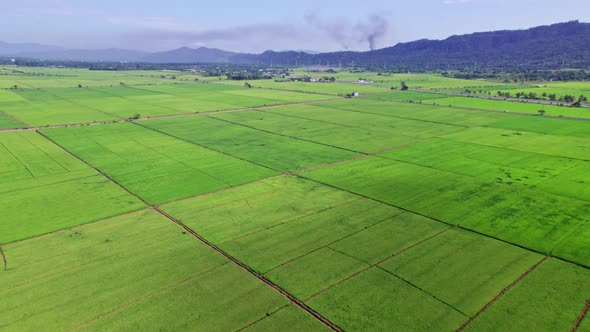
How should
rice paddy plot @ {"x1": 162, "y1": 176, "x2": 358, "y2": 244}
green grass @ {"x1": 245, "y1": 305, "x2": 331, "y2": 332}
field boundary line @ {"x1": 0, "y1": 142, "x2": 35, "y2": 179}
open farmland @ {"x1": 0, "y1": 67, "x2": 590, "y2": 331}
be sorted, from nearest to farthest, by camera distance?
1. green grass @ {"x1": 245, "y1": 305, "x2": 331, "y2": 332}
2. open farmland @ {"x1": 0, "y1": 67, "x2": 590, "y2": 331}
3. rice paddy plot @ {"x1": 162, "y1": 176, "x2": 358, "y2": 244}
4. field boundary line @ {"x1": 0, "y1": 142, "x2": 35, "y2": 179}

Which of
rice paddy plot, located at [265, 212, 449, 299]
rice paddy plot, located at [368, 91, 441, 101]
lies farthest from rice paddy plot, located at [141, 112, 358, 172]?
rice paddy plot, located at [368, 91, 441, 101]

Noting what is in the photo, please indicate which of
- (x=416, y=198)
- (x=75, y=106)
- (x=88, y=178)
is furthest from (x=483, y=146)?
(x=75, y=106)

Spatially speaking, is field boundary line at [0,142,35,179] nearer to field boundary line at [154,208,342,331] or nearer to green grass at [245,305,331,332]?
field boundary line at [154,208,342,331]

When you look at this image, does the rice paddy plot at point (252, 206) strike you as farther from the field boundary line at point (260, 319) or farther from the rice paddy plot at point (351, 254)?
the field boundary line at point (260, 319)

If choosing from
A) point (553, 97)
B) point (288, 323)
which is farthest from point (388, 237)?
point (553, 97)

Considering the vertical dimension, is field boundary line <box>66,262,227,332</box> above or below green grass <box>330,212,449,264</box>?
below

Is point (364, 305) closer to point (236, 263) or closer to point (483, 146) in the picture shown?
point (236, 263)
